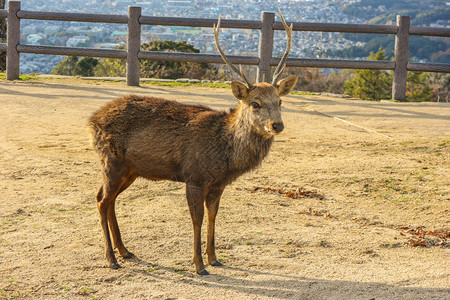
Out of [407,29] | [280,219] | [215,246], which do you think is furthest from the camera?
[407,29]

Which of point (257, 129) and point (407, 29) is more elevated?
point (407, 29)

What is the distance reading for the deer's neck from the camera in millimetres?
5152

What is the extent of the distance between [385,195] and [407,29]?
298 inches

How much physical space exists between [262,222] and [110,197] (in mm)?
1893

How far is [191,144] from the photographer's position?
524cm

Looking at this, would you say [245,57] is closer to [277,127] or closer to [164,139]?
[164,139]

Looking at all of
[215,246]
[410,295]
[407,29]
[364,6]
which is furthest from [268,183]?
[364,6]

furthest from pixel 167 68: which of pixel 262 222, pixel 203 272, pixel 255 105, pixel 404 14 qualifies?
pixel 404 14

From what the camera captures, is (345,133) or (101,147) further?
(345,133)

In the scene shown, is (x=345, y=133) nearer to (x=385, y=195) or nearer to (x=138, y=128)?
(x=385, y=195)

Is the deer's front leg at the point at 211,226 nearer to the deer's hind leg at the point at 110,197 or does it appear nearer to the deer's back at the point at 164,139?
the deer's back at the point at 164,139

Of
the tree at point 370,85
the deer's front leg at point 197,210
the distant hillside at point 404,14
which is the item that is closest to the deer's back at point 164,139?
the deer's front leg at point 197,210

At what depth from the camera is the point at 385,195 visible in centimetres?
734

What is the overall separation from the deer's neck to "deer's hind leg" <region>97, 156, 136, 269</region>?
3.65 feet
